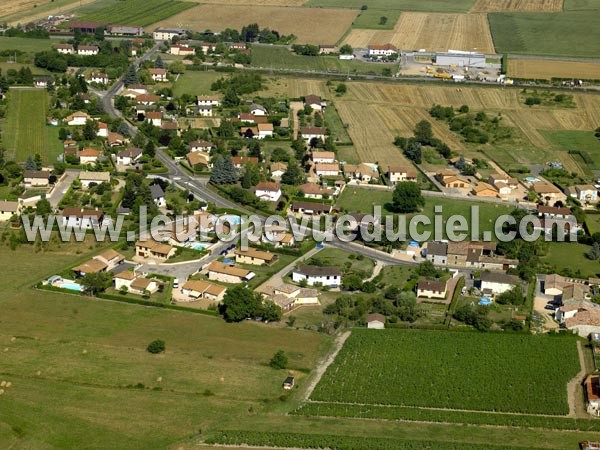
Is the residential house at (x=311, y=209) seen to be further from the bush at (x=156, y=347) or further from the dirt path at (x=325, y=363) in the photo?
the bush at (x=156, y=347)

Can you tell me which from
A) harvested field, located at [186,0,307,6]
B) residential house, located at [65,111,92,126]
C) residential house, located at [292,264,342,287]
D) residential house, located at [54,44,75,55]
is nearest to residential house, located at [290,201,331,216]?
residential house, located at [292,264,342,287]

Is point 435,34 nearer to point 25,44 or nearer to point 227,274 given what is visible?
point 25,44

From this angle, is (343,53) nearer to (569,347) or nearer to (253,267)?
(253,267)

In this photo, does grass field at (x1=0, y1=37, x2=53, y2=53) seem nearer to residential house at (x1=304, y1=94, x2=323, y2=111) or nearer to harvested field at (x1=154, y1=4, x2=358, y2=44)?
harvested field at (x1=154, y1=4, x2=358, y2=44)

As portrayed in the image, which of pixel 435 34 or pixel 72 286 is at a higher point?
pixel 435 34

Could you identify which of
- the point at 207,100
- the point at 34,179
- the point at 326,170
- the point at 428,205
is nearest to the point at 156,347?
the point at 34,179
